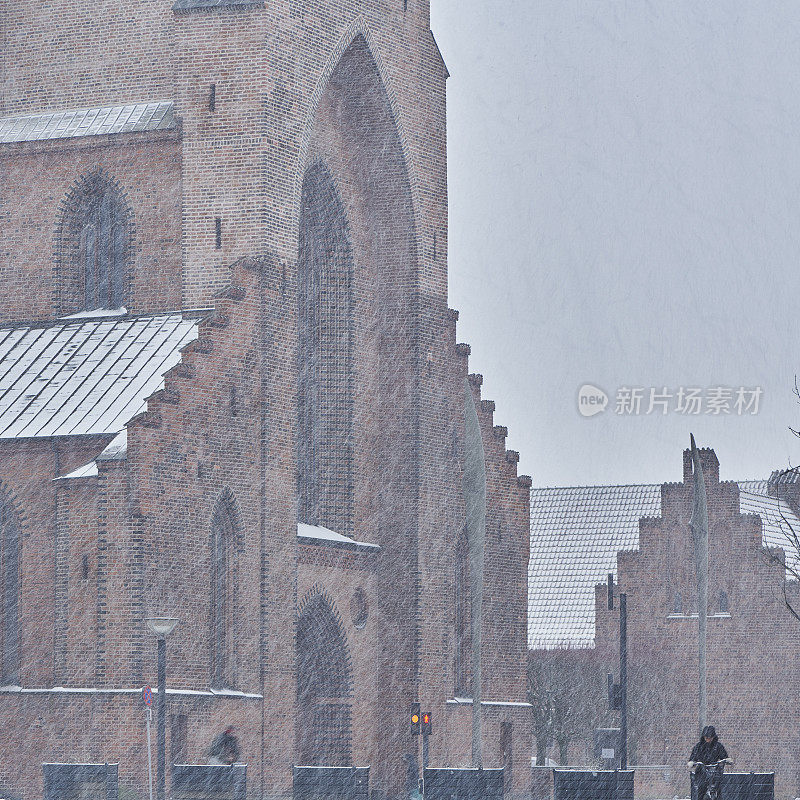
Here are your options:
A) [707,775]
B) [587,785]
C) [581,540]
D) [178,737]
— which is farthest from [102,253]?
[581,540]

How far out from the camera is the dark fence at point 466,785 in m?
33.0

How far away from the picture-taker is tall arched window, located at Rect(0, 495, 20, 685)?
1587 inches

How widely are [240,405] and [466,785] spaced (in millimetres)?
11291

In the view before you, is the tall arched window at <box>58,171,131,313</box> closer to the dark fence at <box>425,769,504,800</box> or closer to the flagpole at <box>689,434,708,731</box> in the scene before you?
the flagpole at <box>689,434,708,731</box>

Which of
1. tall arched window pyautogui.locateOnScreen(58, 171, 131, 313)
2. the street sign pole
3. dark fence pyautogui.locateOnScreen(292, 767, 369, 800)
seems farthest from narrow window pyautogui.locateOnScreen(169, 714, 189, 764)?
tall arched window pyautogui.locateOnScreen(58, 171, 131, 313)

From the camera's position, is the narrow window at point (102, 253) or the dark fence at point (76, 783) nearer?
the dark fence at point (76, 783)

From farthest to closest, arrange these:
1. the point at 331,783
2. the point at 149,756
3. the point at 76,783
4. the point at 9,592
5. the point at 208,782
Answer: the point at 9,592 < the point at 331,783 < the point at 208,782 < the point at 149,756 < the point at 76,783

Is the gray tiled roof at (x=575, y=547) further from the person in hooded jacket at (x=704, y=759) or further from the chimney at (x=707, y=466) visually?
the person in hooded jacket at (x=704, y=759)

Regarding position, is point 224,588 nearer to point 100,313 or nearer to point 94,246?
point 100,313

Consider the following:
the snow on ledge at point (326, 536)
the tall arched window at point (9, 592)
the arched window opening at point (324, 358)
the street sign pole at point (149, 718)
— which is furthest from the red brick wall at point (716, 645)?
the street sign pole at point (149, 718)

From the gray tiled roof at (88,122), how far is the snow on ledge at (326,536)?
899 cm

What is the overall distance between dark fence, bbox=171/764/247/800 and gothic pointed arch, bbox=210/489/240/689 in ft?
14.3

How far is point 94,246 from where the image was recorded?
45.3m

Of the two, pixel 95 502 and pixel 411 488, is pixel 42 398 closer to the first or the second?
pixel 95 502
